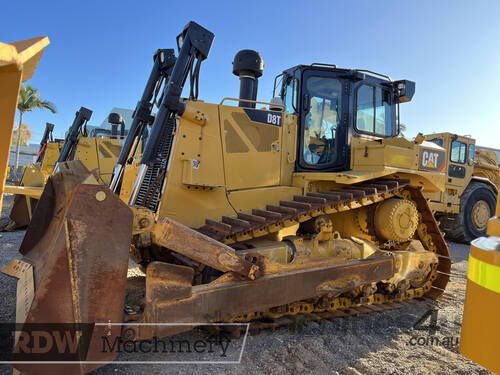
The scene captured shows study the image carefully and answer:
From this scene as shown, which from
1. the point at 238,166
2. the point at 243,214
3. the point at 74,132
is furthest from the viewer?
the point at 74,132

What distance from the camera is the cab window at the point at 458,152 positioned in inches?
453

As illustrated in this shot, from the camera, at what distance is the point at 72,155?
36.5 feet

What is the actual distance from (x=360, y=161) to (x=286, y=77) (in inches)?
66.9

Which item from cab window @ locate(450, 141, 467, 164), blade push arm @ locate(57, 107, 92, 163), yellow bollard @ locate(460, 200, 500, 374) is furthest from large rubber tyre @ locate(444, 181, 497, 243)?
blade push arm @ locate(57, 107, 92, 163)

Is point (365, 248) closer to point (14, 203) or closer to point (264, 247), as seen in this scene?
point (264, 247)

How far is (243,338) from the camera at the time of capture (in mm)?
3504

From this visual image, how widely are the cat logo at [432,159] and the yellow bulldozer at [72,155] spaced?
8.44 meters

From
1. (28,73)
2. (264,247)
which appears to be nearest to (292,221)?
(264,247)

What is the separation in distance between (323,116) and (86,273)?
12.2 feet

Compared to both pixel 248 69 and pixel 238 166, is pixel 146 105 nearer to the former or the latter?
pixel 248 69

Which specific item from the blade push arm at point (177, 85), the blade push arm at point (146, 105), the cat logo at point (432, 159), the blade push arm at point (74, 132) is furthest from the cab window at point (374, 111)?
the blade push arm at point (74, 132)

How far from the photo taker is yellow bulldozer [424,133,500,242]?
11383 millimetres

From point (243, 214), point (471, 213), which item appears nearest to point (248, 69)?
point (243, 214)

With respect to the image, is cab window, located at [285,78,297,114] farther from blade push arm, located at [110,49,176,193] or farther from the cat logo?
the cat logo
